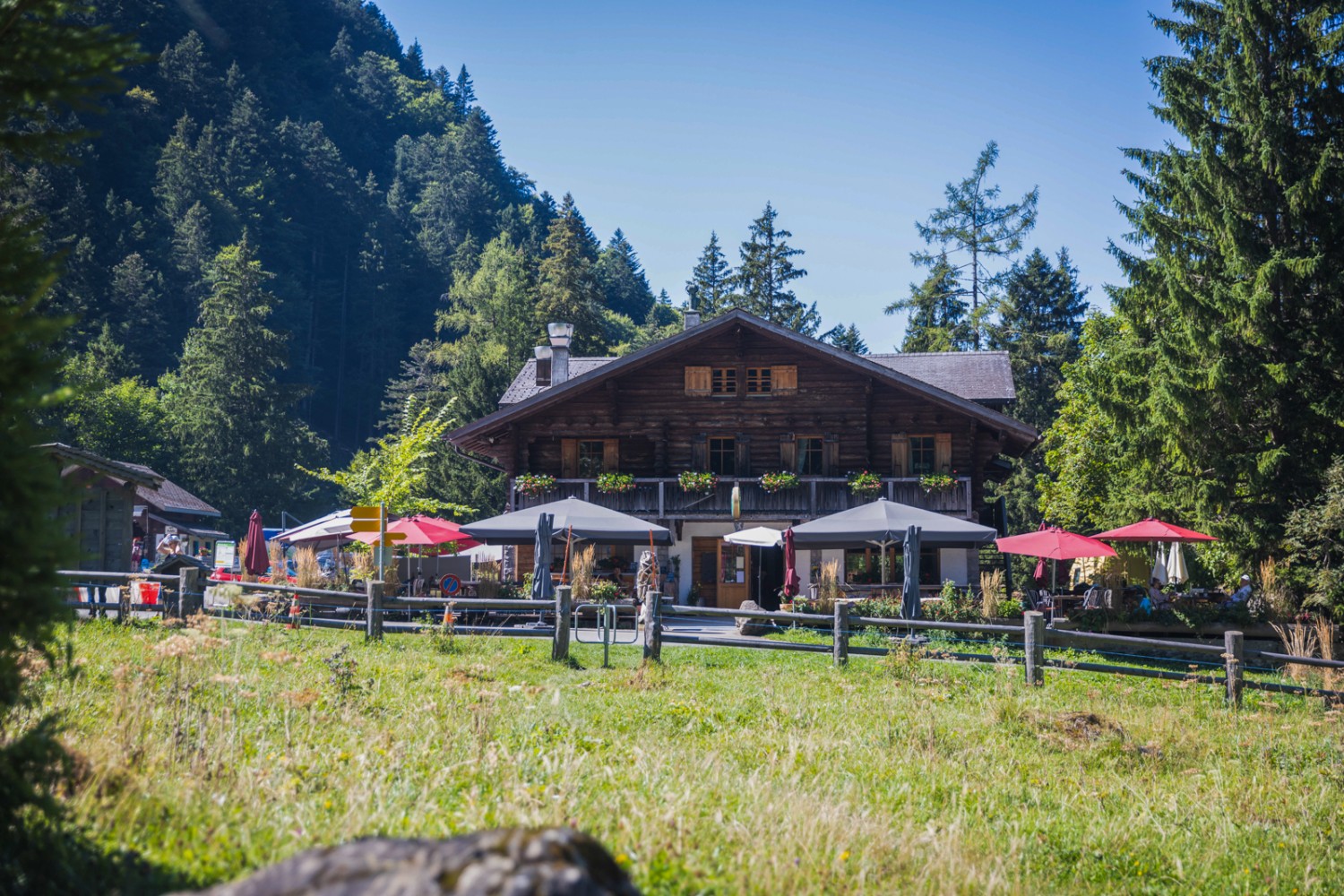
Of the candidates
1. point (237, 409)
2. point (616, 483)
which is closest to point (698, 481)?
point (616, 483)

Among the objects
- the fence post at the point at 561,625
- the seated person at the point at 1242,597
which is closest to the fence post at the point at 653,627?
the fence post at the point at 561,625

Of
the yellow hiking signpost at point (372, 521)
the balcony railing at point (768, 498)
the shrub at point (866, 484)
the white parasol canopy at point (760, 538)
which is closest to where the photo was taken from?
the yellow hiking signpost at point (372, 521)

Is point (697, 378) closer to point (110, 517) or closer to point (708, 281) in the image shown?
point (110, 517)

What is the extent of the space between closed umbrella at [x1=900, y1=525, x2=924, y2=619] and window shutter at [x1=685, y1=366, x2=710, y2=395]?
1118 centimetres

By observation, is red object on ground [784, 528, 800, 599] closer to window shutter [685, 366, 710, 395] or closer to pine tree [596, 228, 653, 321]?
window shutter [685, 366, 710, 395]

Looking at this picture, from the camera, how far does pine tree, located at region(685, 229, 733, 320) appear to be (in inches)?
2672

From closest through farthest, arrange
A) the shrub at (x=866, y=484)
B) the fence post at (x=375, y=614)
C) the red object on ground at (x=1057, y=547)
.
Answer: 1. the fence post at (x=375, y=614)
2. the red object on ground at (x=1057, y=547)
3. the shrub at (x=866, y=484)

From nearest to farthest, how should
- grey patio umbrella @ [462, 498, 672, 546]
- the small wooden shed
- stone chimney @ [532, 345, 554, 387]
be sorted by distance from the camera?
the small wooden shed
grey patio umbrella @ [462, 498, 672, 546]
stone chimney @ [532, 345, 554, 387]

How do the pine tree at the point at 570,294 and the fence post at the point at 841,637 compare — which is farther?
the pine tree at the point at 570,294

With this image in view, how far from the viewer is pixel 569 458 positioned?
2970cm

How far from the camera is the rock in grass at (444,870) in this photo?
280 cm

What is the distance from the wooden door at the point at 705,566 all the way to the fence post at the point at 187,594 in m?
15.4

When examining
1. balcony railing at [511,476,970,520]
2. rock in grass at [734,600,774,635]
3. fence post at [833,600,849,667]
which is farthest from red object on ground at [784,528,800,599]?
fence post at [833,600,849,667]

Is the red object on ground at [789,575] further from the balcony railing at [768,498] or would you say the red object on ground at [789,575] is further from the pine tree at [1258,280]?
the pine tree at [1258,280]
